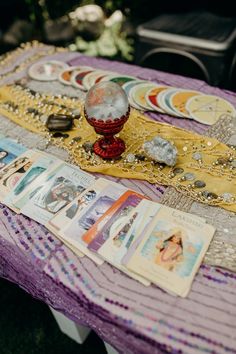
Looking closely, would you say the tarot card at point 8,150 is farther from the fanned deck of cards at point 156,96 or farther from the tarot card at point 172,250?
the tarot card at point 172,250

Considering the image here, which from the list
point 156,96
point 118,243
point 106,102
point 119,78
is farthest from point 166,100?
point 118,243

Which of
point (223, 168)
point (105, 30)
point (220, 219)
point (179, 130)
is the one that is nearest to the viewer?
point (220, 219)

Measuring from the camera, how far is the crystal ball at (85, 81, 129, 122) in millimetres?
1480

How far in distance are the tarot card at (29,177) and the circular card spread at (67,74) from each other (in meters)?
0.73

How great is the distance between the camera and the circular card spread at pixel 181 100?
6.37 ft

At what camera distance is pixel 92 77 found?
2.25 m

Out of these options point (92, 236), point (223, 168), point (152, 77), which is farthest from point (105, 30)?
point (92, 236)

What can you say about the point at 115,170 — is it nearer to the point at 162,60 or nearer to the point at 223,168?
the point at 223,168

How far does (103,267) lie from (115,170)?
0.51 metres

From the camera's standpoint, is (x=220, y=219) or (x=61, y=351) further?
(x=61, y=351)

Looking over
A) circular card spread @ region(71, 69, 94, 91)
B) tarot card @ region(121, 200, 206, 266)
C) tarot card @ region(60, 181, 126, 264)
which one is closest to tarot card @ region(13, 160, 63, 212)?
tarot card @ region(60, 181, 126, 264)

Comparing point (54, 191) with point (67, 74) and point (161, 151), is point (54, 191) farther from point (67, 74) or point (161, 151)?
point (67, 74)

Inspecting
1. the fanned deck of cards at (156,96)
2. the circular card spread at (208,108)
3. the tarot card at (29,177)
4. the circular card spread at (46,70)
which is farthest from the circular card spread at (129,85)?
the tarot card at (29,177)

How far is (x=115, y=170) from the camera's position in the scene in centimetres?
162
